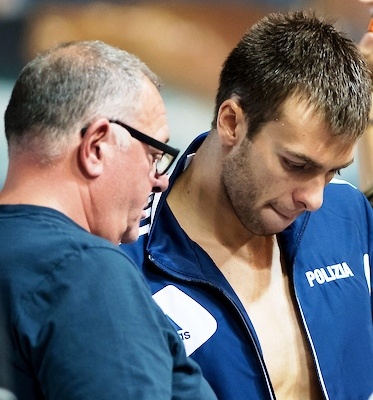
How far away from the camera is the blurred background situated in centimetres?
250

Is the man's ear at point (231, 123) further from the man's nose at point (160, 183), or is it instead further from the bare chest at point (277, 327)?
the man's nose at point (160, 183)

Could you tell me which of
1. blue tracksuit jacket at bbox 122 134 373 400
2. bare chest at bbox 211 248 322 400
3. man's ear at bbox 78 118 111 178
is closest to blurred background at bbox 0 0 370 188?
blue tracksuit jacket at bbox 122 134 373 400

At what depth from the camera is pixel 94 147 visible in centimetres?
134

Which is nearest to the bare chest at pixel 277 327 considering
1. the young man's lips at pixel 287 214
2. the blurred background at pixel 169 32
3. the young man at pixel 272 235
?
the young man at pixel 272 235

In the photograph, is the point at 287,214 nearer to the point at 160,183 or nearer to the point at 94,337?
the point at 160,183

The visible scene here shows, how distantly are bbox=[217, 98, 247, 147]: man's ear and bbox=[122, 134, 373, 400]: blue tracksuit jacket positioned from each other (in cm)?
15

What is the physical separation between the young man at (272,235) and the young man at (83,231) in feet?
1.36

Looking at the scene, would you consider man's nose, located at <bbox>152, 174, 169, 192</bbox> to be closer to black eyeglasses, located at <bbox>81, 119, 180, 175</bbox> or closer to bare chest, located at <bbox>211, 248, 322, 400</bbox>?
black eyeglasses, located at <bbox>81, 119, 180, 175</bbox>

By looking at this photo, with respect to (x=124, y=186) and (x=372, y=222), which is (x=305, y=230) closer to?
(x=372, y=222)

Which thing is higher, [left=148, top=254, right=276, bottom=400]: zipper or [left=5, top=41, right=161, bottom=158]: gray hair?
[left=5, top=41, right=161, bottom=158]: gray hair

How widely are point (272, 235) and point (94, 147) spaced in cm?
87

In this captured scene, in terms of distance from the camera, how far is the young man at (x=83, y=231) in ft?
3.86

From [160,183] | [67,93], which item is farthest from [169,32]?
[67,93]

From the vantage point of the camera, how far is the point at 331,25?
6.50ft
